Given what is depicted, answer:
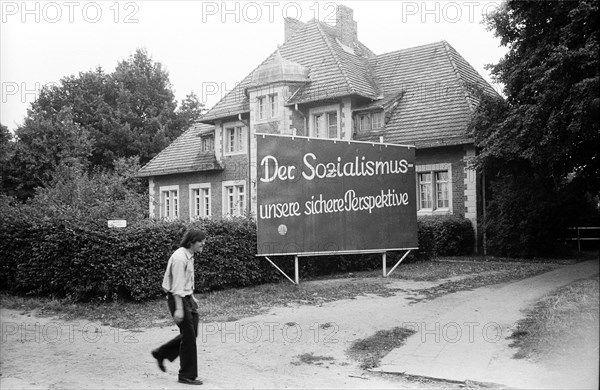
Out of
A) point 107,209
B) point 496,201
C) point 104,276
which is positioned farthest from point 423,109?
point 104,276

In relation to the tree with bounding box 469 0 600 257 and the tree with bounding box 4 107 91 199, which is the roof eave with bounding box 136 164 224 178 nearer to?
the tree with bounding box 4 107 91 199

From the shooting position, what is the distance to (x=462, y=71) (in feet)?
98.2

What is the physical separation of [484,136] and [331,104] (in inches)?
419

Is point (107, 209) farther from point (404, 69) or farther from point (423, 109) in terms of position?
point (404, 69)

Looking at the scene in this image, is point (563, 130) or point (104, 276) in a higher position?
point (563, 130)

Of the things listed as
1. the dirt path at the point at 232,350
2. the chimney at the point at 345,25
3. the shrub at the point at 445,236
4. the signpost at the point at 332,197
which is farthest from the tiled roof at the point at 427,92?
the dirt path at the point at 232,350

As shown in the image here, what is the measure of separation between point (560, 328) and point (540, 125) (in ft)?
25.3

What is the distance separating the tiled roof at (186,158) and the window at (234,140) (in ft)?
3.85

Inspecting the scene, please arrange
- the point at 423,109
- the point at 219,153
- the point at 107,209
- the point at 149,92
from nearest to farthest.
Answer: the point at 107,209, the point at 423,109, the point at 219,153, the point at 149,92

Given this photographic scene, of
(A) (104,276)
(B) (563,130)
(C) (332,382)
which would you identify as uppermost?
(B) (563,130)

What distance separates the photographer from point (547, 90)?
1518cm

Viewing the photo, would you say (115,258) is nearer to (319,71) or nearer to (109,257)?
(109,257)

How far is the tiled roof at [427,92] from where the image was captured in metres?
26.4

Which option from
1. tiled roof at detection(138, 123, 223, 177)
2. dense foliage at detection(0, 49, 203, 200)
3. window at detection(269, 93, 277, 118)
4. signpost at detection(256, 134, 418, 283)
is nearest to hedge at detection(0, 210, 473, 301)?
signpost at detection(256, 134, 418, 283)
